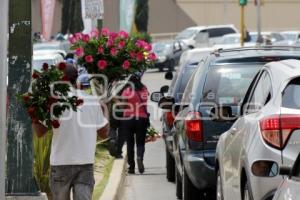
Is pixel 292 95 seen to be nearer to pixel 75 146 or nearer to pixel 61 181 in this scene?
pixel 75 146

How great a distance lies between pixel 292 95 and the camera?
7574 mm

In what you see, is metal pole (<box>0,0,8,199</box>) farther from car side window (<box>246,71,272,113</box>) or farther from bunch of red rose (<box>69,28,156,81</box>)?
bunch of red rose (<box>69,28,156,81</box>)

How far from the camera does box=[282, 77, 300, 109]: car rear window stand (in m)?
7.45

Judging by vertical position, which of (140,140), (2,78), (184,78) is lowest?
(140,140)

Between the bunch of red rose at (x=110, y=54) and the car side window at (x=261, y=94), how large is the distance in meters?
2.64

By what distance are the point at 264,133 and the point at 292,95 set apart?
1.46 ft

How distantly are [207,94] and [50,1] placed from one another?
15161mm

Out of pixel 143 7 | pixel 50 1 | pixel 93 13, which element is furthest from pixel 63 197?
pixel 143 7

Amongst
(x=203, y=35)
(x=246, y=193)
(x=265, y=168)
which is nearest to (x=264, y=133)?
(x=265, y=168)

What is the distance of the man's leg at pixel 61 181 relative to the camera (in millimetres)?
8711

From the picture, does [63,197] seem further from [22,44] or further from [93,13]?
[93,13]

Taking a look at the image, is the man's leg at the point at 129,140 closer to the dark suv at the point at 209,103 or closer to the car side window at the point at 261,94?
the dark suv at the point at 209,103

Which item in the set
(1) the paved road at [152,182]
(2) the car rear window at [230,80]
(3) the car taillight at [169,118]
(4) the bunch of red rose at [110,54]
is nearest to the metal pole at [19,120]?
(4) the bunch of red rose at [110,54]

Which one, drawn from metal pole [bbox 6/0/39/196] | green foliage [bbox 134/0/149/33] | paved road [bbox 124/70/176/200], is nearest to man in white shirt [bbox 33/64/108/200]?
metal pole [bbox 6/0/39/196]
